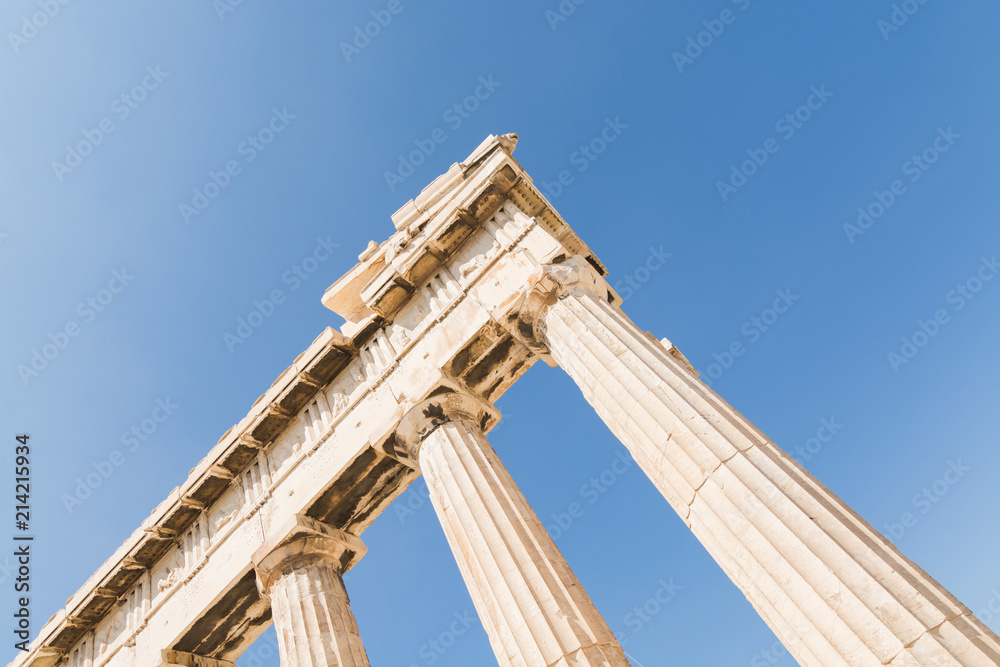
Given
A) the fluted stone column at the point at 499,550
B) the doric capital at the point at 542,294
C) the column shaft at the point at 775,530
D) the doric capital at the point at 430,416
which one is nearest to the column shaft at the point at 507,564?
the fluted stone column at the point at 499,550

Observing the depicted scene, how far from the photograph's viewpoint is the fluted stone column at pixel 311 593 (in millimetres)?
10852

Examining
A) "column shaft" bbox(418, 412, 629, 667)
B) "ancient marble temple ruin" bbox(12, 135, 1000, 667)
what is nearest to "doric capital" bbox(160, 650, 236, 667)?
"ancient marble temple ruin" bbox(12, 135, 1000, 667)

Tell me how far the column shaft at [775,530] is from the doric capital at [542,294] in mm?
1546

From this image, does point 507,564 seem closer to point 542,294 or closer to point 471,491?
point 471,491

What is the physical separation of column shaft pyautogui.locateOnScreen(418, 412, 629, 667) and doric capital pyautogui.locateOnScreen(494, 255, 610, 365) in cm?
208

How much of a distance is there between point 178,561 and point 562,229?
11537 mm

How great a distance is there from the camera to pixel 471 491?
10211mm

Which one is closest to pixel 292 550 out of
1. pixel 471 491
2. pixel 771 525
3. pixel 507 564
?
pixel 471 491

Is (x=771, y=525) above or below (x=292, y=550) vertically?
below

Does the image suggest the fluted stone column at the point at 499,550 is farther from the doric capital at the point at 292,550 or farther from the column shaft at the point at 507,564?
the doric capital at the point at 292,550

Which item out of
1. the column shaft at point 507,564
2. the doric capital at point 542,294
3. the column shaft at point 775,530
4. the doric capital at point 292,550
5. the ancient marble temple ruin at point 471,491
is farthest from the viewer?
the doric capital at point 292,550

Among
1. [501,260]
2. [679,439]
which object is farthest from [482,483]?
[501,260]

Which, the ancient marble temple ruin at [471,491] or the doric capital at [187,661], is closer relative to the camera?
A: the ancient marble temple ruin at [471,491]

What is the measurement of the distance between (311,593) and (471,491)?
418 centimetres
